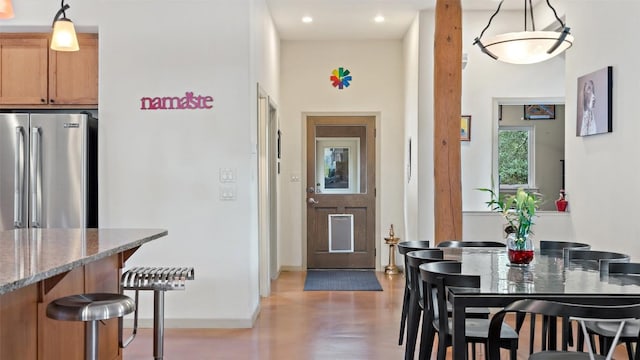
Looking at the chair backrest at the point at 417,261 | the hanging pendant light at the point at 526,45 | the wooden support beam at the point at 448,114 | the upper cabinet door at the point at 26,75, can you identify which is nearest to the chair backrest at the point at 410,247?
the chair backrest at the point at 417,261

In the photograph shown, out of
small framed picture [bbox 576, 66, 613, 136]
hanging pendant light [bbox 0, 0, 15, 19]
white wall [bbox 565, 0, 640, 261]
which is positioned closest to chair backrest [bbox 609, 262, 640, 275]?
white wall [bbox 565, 0, 640, 261]

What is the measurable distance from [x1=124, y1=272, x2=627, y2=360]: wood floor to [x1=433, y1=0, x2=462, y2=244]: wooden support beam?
1.10m

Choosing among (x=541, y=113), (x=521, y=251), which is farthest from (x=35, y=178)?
(x=541, y=113)

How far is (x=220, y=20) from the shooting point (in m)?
4.87

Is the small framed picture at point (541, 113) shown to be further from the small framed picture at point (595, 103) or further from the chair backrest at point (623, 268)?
the chair backrest at point (623, 268)

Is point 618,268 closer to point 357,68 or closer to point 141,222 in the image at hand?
point 141,222

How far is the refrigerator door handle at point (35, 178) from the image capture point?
457 centimetres

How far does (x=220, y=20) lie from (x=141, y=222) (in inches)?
74.9

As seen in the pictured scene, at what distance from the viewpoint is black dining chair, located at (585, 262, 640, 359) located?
286 centimetres

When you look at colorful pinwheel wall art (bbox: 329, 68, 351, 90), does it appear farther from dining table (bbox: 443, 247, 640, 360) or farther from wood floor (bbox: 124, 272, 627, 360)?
dining table (bbox: 443, 247, 640, 360)

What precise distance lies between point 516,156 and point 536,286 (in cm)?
737

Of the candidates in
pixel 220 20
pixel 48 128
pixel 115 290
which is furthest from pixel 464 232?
pixel 48 128

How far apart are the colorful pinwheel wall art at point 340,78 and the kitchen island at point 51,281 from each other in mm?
4712

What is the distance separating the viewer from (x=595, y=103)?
15.7 feet
